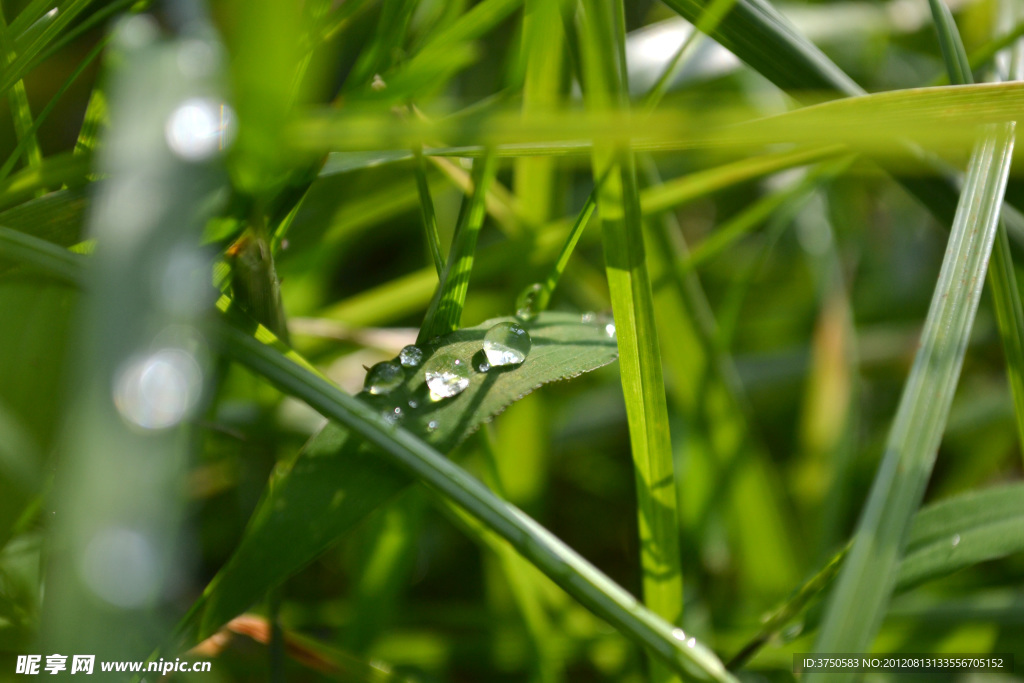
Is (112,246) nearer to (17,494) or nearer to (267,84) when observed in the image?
(267,84)

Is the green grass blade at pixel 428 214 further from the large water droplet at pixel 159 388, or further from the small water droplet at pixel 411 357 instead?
the large water droplet at pixel 159 388

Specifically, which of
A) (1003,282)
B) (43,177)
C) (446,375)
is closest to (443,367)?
(446,375)

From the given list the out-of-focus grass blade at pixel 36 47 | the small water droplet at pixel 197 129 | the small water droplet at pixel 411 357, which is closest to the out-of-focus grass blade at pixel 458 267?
the small water droplet at pixel 411 357

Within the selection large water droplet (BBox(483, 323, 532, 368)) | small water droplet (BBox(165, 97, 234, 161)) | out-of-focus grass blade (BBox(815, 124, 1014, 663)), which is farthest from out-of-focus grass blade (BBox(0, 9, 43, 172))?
out-of-focus grass blade (BBox(815, 124, 1014, 663))

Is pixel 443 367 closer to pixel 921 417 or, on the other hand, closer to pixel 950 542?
pixel 921 417

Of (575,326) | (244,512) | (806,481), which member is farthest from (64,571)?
(806,481)

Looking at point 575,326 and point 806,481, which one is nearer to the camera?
point 575,326
